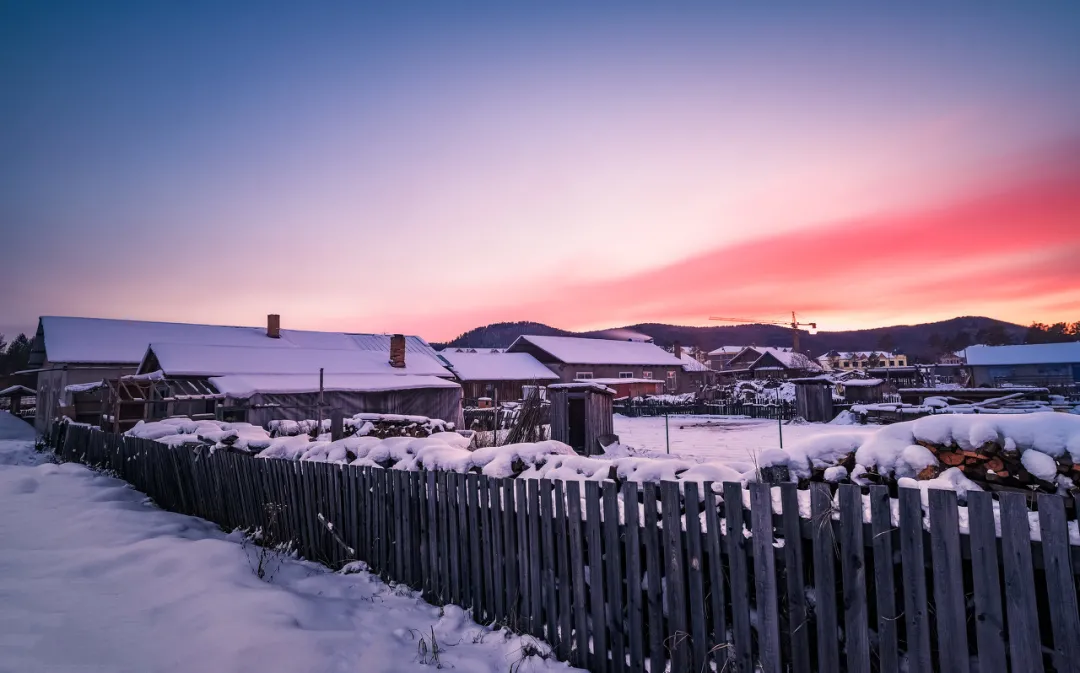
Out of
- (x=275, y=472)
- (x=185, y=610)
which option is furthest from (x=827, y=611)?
(x=275, y=472)

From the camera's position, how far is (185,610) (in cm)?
424

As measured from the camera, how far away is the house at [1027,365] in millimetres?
58125

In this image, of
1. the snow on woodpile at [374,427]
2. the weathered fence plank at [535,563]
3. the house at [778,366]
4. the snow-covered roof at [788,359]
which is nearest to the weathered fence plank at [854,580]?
the weathered fence plank at [535,563]

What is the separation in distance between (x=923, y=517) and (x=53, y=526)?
895 cm

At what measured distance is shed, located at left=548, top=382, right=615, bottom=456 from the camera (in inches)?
697

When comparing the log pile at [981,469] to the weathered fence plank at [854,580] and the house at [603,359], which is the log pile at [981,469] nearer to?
the weathered fence plank at [854,580]

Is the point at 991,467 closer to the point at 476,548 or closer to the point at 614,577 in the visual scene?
the point at 614,577

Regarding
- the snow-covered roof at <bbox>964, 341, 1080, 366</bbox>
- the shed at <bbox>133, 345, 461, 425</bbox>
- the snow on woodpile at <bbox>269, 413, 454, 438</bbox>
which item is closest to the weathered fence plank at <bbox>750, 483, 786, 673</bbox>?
the snow on woodpile at <bbox>269, 413, 454, 438</bbox>

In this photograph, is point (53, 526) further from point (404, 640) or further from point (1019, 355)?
point (1019, 355)

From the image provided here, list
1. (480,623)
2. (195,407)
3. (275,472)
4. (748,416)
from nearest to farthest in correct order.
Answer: (480,623), (275,472), (195,407), (748,416)

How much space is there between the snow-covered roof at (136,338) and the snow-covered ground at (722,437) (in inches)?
588

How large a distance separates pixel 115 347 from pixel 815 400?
39.6 m

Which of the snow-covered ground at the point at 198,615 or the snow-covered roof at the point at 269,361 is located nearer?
the snow-covered ground at the point at 198,615

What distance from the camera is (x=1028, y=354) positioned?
200 ft
